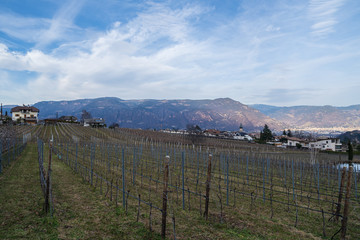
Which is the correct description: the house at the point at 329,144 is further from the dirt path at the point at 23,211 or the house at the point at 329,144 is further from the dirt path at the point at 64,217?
the dirt path at the point at 23,211

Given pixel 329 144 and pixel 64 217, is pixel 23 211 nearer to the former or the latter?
pixel 64 217

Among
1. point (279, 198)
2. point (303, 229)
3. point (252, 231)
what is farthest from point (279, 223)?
point (279, 198)

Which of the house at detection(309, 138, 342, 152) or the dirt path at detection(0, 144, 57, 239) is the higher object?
the dirt path at detection(0, 144, 57, 239)

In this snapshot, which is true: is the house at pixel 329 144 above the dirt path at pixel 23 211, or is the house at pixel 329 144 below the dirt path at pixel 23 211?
below

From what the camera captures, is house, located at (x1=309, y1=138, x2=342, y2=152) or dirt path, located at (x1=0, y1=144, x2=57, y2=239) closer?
dirt path, located at (x1=0, y1=144, x2=57, y2=239)

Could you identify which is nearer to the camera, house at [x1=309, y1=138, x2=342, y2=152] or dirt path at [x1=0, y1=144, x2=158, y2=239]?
dirt path at [x1=0, y1=144, x2=158, y2=239]

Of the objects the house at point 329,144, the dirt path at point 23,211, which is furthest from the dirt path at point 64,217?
the house at point 329,144

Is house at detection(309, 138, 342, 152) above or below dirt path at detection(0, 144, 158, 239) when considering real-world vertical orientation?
below

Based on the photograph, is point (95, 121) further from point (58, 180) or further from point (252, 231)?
point (252, 231)

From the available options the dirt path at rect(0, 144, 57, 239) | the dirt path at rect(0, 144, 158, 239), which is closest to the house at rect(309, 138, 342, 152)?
the dirt path at rect(0, 144, 158, 239)

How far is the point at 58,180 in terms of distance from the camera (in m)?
12.5

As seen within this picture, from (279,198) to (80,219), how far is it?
29.3ft

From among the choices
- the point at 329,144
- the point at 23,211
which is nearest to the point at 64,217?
the point at 23,211

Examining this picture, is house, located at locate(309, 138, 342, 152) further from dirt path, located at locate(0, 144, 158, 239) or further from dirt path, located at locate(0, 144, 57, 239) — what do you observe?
dirt path, located at locate(0, 144, 57, 239)
